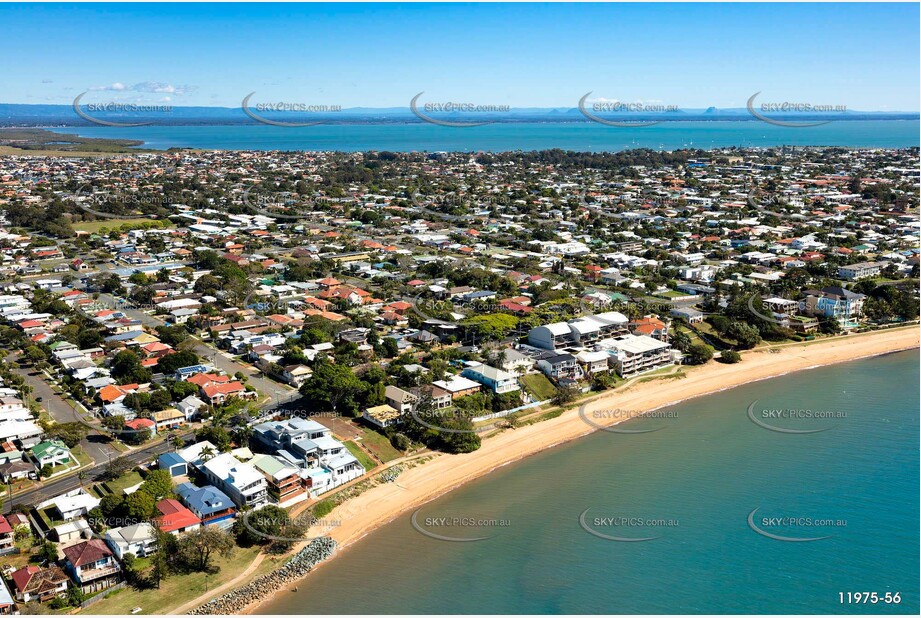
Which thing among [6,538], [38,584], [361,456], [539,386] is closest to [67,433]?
[6,538]

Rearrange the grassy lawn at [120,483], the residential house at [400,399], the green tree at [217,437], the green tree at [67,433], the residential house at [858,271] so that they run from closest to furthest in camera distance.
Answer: the grassy lawn at [120,483] → the green tree at [67,433] → the green tree at [217,437] → the residential house at [400,399] → the residential house at [858,271]

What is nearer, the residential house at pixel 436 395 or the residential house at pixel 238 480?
the residential house at pixel 238 480

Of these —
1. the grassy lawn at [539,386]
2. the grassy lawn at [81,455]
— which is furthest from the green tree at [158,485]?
the grassy lawn at [539,386]

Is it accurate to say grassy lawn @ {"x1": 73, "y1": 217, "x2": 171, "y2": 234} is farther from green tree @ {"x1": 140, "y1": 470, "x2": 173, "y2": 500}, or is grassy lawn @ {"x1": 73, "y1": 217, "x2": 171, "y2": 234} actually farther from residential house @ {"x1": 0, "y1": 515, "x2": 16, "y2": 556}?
residential house @ {"x1": 0, "y1": 515, "x2": 16, "y2": 556}

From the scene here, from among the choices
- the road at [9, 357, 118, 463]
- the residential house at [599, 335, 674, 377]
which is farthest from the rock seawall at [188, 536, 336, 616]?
the residential house at [599, 335, 674, 377]

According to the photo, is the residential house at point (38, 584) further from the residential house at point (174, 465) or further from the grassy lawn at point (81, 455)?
the grassy lawn at point (81, 455)

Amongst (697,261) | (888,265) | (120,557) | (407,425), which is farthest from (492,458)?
(888,265)
